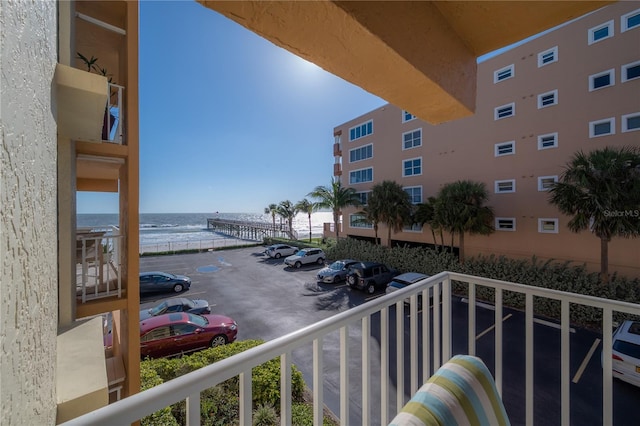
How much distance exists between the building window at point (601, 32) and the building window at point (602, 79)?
1.18m

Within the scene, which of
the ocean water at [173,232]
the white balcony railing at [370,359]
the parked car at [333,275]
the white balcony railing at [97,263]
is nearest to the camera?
the white balcony railing at [370,359]

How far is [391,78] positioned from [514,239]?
499 inches

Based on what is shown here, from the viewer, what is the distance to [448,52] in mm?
1451

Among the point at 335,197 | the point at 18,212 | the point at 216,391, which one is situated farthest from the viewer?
the point at 335,197

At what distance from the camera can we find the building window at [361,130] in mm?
18266

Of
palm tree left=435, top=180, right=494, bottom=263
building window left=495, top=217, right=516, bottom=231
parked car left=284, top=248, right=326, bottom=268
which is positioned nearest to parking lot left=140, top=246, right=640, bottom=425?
parked car left=284, top=248, right=326, bottom=268

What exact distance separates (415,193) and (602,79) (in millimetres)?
8148

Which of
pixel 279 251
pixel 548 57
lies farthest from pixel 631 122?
pixel 279 251

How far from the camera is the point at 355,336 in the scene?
7.05 meters

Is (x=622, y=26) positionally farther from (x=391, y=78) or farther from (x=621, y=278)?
(x=391, y=78)

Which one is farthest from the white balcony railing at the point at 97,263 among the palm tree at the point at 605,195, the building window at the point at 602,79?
the building window at the point at 602,79

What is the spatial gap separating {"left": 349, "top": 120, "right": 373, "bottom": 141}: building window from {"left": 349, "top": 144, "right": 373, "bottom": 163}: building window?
2.81 feet

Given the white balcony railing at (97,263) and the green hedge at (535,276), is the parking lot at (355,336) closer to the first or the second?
the green hedge at (535,276)

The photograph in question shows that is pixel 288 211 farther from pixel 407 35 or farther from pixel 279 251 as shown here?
pixel 407 35
